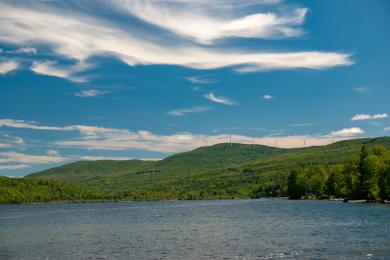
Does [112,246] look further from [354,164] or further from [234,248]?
[354,164]

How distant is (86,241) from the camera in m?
83.7

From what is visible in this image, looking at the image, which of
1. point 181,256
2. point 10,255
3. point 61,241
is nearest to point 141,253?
point 181,256

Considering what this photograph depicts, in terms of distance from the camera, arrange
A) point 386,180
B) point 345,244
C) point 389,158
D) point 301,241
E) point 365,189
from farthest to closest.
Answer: point 365,189 < point 389,158 < point 386,180 < point 301,241 < point 345,244

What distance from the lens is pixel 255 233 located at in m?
85.8

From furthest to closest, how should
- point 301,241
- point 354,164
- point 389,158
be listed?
point 354,164 → point 389,158 → point 301,241

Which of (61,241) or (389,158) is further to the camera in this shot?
(389,158)

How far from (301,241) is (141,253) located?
22.1 metres

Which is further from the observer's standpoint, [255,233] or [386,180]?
[386,180]

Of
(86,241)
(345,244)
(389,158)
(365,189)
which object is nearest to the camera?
(345,244)

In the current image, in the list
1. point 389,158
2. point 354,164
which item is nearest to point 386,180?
point 389,158

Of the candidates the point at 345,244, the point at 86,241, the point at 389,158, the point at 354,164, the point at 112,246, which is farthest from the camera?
the point at 354,164

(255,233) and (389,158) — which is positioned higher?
(389,158)

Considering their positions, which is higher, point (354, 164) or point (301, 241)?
point (354, 164)

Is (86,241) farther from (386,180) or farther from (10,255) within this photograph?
(386,180)
